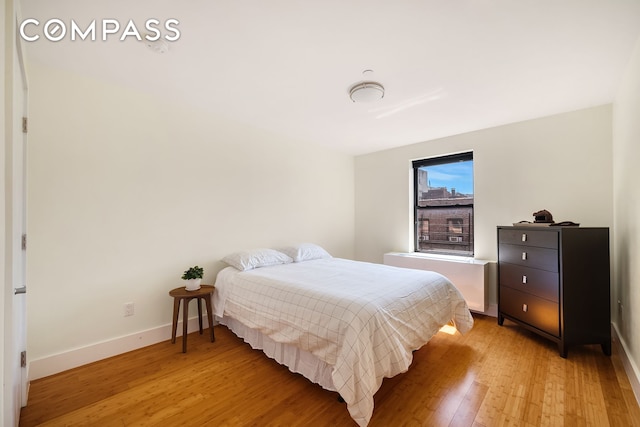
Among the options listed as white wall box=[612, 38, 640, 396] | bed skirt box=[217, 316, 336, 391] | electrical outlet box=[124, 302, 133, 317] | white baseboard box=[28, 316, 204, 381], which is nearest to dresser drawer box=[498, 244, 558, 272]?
white wall box=[612, 38, 640, 396]

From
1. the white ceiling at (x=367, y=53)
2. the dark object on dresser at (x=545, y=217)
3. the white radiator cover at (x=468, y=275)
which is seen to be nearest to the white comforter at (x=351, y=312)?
the white radiator cover at (x=468, y=275)

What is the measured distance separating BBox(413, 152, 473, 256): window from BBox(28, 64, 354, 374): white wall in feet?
7.80

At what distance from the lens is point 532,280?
2.58 m

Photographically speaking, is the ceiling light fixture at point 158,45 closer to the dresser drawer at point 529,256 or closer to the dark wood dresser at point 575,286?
the dark wood dresser at point 575,286

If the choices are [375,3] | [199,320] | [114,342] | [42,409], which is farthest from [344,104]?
[42,409]

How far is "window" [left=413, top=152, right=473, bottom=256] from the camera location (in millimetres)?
3762

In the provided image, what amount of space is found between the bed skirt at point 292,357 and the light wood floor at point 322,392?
77 millimetres

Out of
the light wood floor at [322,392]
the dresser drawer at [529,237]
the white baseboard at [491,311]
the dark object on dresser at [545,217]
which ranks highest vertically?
the dark object on dresser at [545,217]

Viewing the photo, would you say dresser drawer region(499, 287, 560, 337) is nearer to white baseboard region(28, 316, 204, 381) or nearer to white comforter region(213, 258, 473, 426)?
white comforter region(213, 258, 473, 426)

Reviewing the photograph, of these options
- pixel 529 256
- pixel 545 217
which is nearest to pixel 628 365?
pixel 529 256

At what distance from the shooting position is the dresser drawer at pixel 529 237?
2.40 m

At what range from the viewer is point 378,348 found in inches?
65.0

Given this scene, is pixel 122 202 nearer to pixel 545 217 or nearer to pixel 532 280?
pixel 532 280

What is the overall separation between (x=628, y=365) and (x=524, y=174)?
1989 mm
